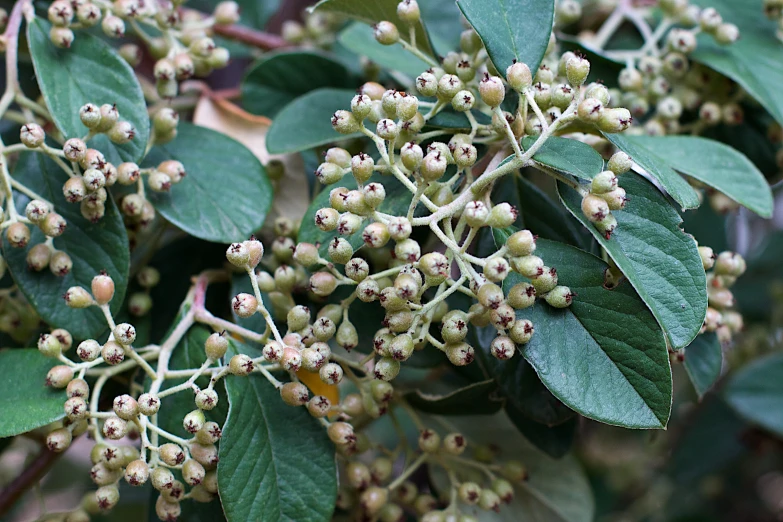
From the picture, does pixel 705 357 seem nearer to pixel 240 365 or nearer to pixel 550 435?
pixel 550 435

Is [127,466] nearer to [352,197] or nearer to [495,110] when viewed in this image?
[352,197]

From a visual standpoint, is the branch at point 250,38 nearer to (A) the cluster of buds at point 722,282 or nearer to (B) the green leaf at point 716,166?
(B) the green leaf at point 716,166

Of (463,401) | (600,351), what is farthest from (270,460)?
(600,351)

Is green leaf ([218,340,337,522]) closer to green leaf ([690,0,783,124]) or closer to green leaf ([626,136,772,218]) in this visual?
green leaf ([626,136,772,218])

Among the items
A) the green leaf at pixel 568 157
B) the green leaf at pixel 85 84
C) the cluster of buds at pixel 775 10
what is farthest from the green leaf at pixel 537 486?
the cluster of buds at pixel 775 10

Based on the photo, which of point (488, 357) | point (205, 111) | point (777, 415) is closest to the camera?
point (488, 357)

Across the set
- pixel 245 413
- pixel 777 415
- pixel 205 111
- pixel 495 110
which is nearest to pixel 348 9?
pixel 495 110

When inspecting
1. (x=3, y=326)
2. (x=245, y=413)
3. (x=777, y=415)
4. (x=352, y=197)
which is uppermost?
(x=352, y=197)
